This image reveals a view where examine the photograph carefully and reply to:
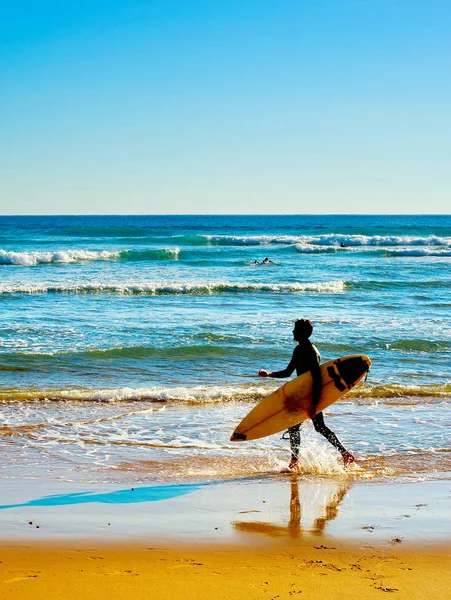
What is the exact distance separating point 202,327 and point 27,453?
904cm

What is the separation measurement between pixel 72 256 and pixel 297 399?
32.5m

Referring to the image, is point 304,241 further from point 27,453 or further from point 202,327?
point 27,453

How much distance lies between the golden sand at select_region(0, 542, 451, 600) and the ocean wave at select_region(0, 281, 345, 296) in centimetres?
1905

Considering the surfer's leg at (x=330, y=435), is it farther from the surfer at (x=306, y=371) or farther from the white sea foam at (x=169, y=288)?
the white sea foam at (x=169, y=288)

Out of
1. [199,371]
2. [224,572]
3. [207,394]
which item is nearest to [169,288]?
[199,371]

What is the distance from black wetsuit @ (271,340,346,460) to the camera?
741 centimetres

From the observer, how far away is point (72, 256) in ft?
127

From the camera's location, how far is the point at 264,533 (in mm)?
5266

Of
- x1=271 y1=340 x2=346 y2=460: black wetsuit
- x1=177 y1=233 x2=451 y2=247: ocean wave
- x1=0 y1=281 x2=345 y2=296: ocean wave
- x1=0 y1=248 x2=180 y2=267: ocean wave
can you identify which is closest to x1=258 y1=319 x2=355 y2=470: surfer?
x1=271 y1=340 x2=346 y2=460: black wetsuit

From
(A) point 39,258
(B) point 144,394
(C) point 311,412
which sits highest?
(A) point 39,258

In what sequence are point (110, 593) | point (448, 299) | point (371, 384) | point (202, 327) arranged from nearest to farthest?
point (110, 593)
point (371, 384)
point (202, 327)
point (448, 299)

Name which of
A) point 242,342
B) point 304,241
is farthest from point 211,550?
point 304,241

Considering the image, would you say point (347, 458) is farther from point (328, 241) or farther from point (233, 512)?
point (328, 241)

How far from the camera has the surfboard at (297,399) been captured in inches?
300
